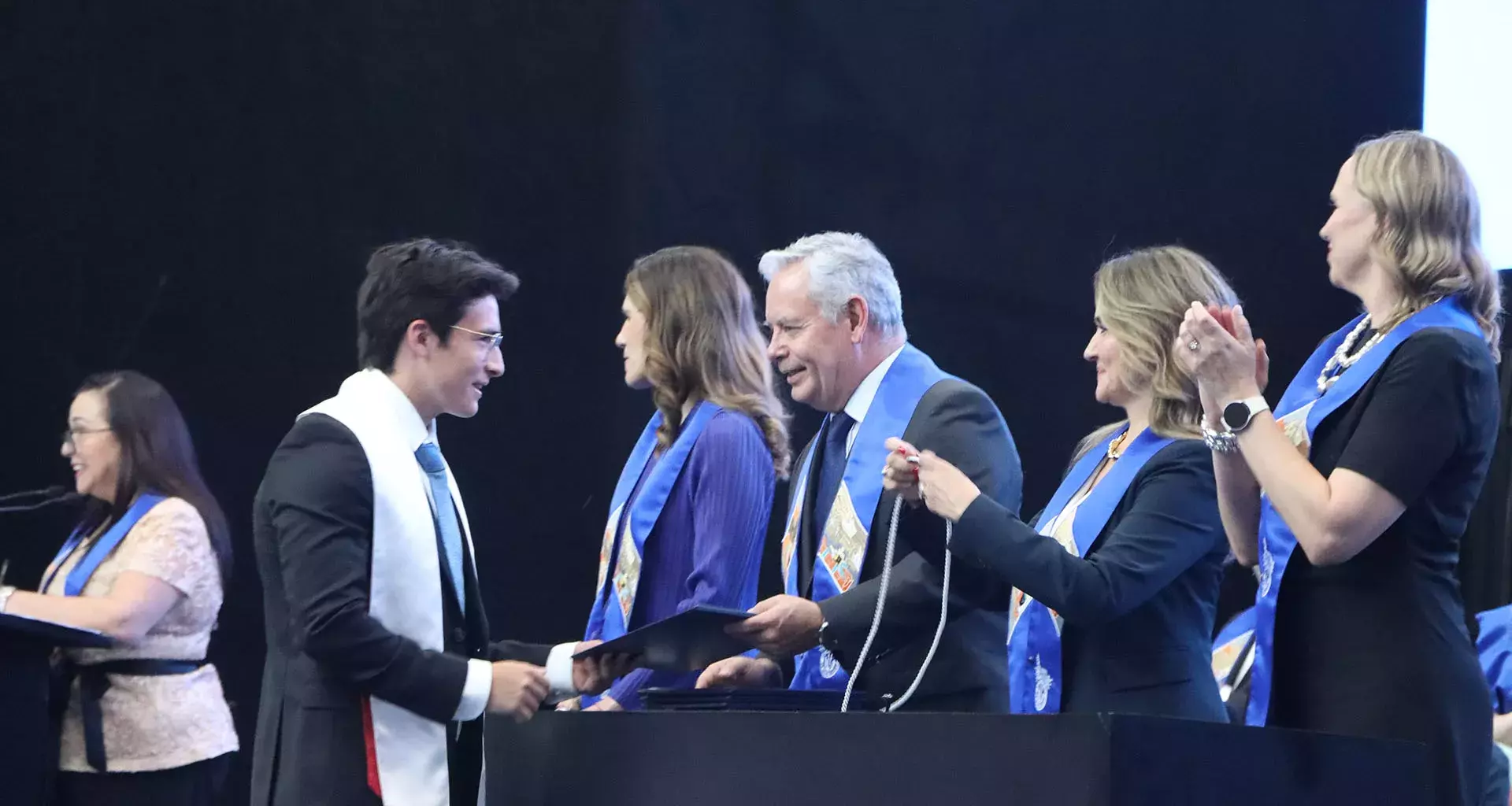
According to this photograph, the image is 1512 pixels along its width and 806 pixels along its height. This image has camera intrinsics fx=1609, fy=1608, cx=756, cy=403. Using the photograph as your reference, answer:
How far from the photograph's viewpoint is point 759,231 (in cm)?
435

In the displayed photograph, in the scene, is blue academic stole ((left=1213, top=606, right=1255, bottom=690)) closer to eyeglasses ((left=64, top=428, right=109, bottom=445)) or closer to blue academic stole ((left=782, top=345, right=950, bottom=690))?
blue academic stole ((left=782, top=345, right=950, bottom=690))

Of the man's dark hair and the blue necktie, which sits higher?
the man's dark hair

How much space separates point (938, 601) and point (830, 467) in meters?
0.38

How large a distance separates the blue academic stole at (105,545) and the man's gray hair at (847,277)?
5.58 feet

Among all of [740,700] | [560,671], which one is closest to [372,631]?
[560,671]

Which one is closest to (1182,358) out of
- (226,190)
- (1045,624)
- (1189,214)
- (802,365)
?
(1045,624)

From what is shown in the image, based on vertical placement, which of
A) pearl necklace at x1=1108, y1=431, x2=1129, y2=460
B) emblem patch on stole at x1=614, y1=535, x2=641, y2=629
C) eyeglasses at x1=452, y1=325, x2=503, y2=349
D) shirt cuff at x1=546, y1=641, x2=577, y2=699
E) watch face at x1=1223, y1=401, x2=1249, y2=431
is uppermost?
eyeglasses at x1=452, y1=325, x2=503, y2=349

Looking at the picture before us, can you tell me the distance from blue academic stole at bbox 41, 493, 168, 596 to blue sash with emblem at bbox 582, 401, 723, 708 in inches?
50.5

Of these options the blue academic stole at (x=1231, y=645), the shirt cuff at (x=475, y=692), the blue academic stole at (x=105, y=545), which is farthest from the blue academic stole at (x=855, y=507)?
the blue academic stole at (x=105, y=545)

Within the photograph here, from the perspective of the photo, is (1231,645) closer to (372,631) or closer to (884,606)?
(884,606)

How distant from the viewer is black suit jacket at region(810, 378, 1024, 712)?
234 cm

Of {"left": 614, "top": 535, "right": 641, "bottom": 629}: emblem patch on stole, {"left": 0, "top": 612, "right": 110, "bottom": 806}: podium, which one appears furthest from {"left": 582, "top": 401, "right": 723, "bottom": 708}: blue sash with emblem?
{"left": 0, "top": 612, "right": 110, "bottom": 806}: podium

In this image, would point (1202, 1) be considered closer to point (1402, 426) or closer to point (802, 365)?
point (802, 365)

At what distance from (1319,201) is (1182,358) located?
242cm
